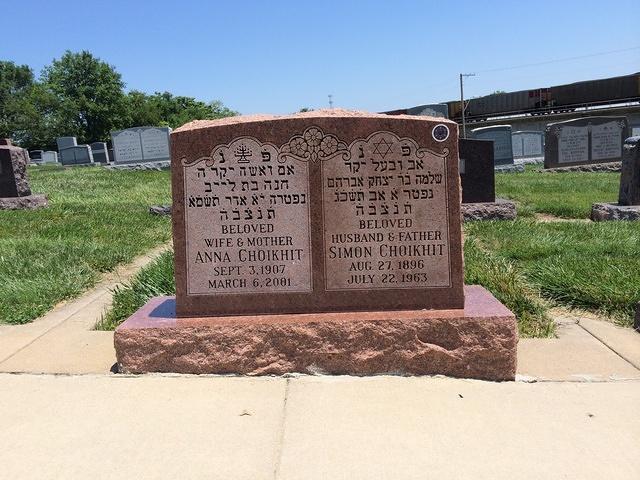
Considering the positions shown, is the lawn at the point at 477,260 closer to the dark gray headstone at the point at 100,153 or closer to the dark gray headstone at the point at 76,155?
the dark gray headstone at the point at 76,155

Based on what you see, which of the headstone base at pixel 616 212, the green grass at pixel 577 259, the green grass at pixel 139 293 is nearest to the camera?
the green grass at pixel 139 293

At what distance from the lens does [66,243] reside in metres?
7.19

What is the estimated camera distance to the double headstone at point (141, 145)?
80.8ft

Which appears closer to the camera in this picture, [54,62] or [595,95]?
[595,95]

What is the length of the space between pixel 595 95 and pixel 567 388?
45.6 m

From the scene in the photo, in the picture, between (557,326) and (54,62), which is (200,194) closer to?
(557,326)

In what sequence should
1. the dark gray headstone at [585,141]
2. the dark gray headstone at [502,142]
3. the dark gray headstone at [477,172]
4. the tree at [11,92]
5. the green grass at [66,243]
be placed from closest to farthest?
1. the green grass at [66,243]
2. the dark gray headstone at [477,172]
3. the dark gray headstone at [585,141]
4. the dark gray headstone at [502,142]
5. the tree at [11,92]

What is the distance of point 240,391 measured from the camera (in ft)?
10.5

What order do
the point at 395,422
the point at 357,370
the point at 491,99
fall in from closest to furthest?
the point at 395,422 → the point at 357,370 → the point at 491,99

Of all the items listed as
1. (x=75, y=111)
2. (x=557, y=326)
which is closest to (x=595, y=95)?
(x=557, y=326)

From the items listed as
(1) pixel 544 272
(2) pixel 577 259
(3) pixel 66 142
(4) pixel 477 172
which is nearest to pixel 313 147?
(1) pixel 544 272

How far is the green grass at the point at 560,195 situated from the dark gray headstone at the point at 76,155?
2374 centimetres

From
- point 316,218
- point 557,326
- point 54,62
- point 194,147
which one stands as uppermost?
point 54,62

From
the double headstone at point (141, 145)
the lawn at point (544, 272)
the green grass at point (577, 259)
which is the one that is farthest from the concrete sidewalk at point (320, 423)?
the double headstone at point (141, 145)
